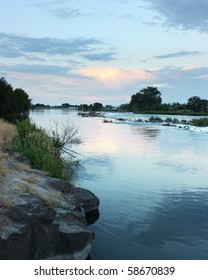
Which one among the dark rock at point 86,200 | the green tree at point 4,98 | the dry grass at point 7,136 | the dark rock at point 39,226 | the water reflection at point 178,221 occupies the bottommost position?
the water reflection at point 178,221

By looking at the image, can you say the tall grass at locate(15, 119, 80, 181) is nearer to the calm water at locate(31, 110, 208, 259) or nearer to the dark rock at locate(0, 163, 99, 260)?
the calm water at locate(31, 110, 208, 259)

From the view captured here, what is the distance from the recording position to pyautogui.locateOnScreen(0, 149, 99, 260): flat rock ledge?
9.64m

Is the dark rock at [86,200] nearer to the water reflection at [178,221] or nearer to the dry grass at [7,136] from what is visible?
the water reflection at [178,221]

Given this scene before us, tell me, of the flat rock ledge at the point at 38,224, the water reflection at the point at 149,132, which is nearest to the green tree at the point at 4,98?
the water reflection at the point at 149,132

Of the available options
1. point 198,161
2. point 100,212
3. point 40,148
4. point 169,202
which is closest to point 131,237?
point 100,212

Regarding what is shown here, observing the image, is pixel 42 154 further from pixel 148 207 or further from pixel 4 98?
pixel 4 98

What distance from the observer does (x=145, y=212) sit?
17391 mm

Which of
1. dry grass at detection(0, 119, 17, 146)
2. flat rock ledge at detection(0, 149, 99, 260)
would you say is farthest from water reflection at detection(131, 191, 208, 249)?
dry grass at detection(0, 119, 17, 146)

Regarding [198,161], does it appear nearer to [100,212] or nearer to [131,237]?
[100,212]

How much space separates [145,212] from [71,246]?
6.74m

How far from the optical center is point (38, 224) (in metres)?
10.4

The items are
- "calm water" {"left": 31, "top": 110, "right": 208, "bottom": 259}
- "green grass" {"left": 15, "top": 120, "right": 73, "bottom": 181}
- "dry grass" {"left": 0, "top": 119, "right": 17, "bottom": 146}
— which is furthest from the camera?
"dry grass" {"left": 0, "top": 119, "right": 17, "bottom": 146}

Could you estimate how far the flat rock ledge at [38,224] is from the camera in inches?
379

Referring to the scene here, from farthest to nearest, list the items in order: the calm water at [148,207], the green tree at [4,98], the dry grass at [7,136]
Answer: the green tree at [4,98] < the dry grass at [7,136] < the calm water at [148,207]
